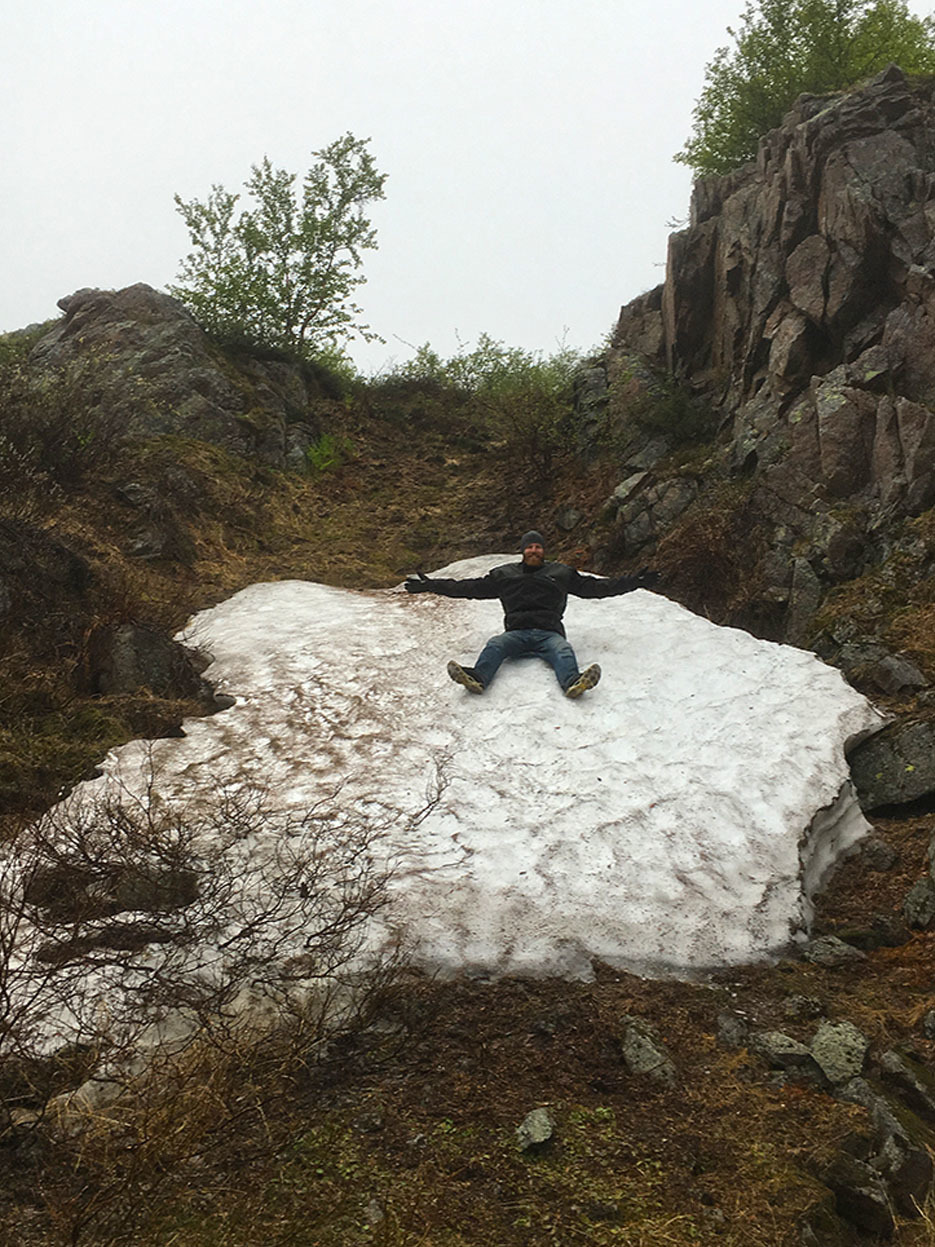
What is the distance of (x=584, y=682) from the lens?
26.7 feet

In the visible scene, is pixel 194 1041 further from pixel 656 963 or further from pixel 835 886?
pixel 835 886

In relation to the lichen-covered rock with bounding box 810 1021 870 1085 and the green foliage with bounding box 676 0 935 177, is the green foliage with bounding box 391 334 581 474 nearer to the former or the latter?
the green foliage with bounding box 676 0 935 177

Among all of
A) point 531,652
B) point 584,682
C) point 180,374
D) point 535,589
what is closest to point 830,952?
point 584,682

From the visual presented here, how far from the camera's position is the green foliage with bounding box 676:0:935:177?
50.6 feet

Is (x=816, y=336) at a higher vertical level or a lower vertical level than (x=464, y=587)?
higher

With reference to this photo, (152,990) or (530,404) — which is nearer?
(152,990)

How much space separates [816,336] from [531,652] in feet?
22.5

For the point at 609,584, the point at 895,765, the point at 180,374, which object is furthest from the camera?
the point at 180,374

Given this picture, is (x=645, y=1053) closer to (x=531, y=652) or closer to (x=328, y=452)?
(x=531, y=652)

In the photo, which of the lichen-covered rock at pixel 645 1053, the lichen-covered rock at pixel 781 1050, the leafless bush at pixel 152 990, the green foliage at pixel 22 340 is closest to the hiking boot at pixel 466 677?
the leafless bush at pixel 152 990

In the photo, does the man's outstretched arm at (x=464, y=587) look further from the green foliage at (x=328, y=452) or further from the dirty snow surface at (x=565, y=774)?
the green foliage at (x=328, y=452)

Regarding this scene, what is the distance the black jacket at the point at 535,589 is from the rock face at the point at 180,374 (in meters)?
7.80

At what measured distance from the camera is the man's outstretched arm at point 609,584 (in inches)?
358

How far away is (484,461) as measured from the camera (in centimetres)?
1812
